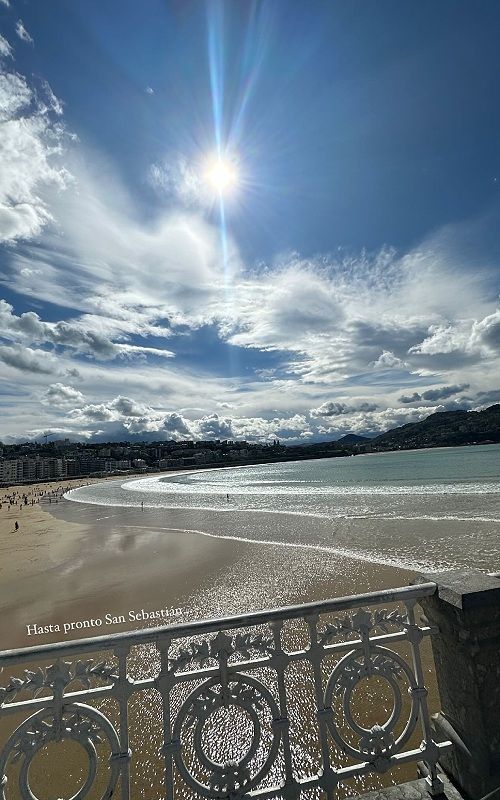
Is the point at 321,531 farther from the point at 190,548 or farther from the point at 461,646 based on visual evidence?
the point at 461,646

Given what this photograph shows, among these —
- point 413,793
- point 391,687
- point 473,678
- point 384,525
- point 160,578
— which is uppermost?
point 473,678

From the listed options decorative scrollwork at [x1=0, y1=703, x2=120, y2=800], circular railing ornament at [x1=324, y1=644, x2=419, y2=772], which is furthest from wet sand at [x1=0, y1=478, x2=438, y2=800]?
decorative scrollwork at [x1=0, y1=703, x2=120, y2=800]

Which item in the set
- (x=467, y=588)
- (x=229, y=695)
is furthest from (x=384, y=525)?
(x=229, y=695)

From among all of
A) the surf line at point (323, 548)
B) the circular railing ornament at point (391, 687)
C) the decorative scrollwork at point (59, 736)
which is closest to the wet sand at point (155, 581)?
the surf line at point (323, 548)

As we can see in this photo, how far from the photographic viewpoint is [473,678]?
2443 mm

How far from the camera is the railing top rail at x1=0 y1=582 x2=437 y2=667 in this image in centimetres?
216

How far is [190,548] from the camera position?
58.7ft

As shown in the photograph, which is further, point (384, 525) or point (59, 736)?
point (384, 525)

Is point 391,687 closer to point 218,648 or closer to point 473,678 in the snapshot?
point 473,678

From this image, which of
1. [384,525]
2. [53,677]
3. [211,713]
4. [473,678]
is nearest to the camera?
[53,677]

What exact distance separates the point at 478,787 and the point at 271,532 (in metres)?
18.9

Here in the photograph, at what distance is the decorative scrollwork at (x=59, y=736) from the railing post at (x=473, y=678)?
2.02m

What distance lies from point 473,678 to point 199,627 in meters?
1.65

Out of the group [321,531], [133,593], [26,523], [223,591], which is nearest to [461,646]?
[223,591]
